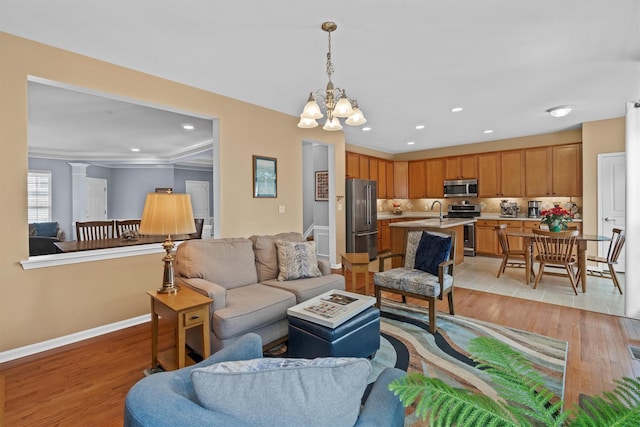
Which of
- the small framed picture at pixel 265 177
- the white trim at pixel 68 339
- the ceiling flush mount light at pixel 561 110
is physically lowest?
the white trim at pixel 68 339

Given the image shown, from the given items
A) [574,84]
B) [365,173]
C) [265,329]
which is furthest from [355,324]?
[365,173]

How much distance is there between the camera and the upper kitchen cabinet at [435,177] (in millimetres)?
7644

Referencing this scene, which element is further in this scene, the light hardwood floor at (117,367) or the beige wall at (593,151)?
the beige wall at (593,151)

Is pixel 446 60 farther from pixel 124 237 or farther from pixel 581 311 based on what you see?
pixel 124 237

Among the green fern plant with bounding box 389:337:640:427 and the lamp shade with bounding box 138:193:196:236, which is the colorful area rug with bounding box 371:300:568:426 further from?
the lamp shade with bounding box 138:193:196:236

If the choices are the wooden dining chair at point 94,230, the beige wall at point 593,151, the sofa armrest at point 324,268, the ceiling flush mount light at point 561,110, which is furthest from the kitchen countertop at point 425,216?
the wooden dining chair at point 94,230

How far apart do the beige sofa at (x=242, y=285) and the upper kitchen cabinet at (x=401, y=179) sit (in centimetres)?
528

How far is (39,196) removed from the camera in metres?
7.04

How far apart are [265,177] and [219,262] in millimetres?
1888

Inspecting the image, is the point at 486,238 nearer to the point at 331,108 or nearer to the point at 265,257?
the point at 265,257

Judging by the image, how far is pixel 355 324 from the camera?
90.3 inches

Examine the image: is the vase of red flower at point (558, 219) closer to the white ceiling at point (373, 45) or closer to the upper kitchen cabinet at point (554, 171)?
the white ceiling at point (373, 45)

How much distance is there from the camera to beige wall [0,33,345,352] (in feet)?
8.35

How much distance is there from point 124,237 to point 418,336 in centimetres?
389
